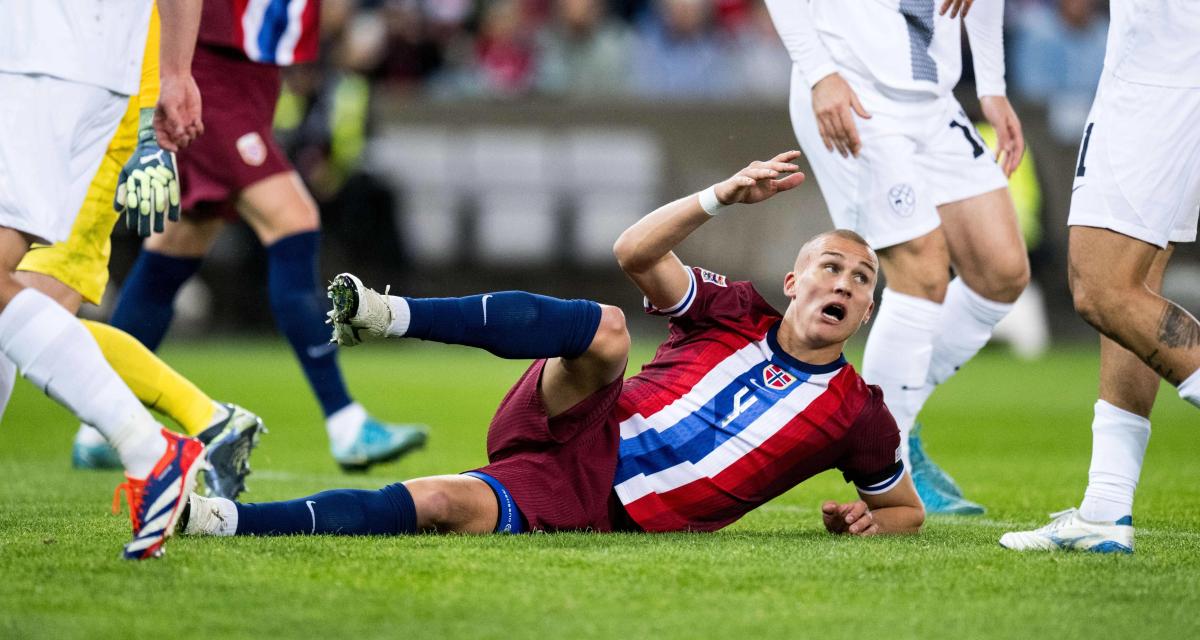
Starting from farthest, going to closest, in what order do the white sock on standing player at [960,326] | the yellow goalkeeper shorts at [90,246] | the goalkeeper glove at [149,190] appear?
the white sock on standing player at [960,326] → the yellow goalkeeper shorts at [90,246] → the goalkeeper glove at [149,190]

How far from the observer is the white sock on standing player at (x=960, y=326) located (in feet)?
16.5

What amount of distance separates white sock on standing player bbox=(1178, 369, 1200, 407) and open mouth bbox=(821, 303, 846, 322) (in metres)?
0.79

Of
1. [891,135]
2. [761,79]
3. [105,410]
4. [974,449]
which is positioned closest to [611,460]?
[105,410]

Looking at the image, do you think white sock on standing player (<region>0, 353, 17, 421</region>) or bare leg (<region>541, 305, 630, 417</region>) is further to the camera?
white sock on standing player (<region>0, 353, 17, 421</region>)

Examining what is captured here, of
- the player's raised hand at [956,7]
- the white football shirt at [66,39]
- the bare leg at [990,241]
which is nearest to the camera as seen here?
the white football shirt at [66,39]

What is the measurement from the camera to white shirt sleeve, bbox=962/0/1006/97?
17.0 feet

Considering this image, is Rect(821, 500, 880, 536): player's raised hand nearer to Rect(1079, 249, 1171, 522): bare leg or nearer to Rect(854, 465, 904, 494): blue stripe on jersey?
Rect(854, 465, 904, 494): blue stripe on jersey

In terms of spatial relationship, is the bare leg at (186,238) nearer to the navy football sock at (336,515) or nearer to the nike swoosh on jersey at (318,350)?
the nike swoosh on jersey at (318,350)

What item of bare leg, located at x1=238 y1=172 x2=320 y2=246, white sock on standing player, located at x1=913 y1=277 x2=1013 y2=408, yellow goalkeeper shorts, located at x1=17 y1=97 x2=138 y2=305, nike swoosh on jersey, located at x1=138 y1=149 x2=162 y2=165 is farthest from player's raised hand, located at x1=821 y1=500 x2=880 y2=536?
bare leg, located at x1=238 y1=172 x2=320 y2=246

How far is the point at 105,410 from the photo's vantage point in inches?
128

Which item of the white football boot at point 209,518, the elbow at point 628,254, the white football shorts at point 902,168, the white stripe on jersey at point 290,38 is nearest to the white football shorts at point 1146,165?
the elbow at point 628,254

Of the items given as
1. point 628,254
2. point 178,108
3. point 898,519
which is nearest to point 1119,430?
point 898,519

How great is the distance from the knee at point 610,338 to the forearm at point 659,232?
6.4 inches

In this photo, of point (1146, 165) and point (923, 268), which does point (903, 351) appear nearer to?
point (923, 268)
